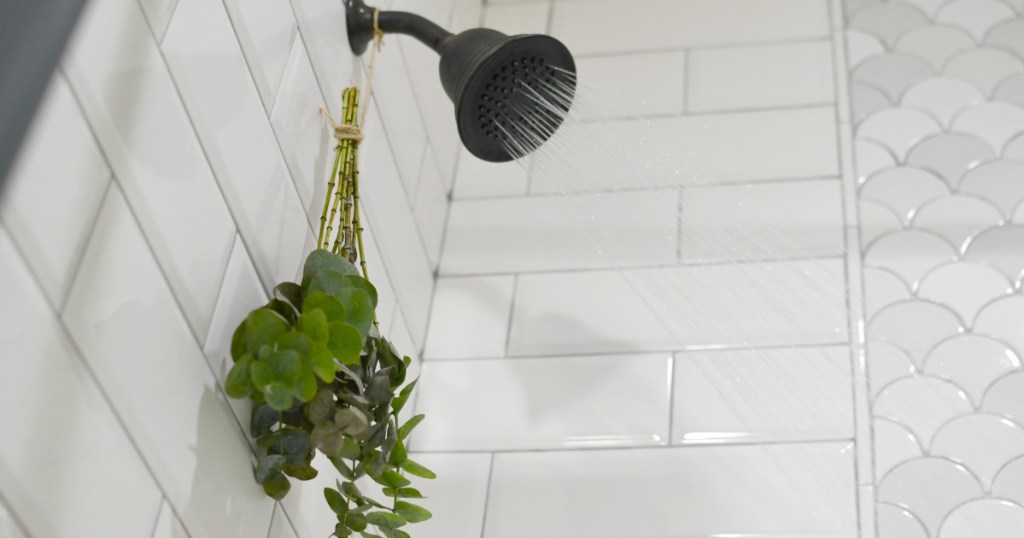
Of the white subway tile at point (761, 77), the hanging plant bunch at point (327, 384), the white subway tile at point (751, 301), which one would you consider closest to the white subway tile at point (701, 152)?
the white subway tile at point (761, 77)

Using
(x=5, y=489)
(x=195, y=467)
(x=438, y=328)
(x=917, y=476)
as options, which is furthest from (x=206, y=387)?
(x=917, y=476)

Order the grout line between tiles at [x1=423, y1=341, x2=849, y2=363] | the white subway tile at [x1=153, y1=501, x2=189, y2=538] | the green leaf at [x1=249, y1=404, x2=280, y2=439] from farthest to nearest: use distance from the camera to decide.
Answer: the grout line between tiles at [x1=423, y1=341, x2=849, y2=363]
the green leaf at [x1=249, y1=404, x2=280, y2=439]
the white subway tile at [x1=153, y1=501, x2=189, y2=538]

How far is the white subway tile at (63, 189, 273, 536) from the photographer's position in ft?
2.31

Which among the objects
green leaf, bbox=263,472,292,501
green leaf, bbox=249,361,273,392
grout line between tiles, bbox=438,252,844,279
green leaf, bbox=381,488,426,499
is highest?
grout line between tiles, bbox=438,252,844,279

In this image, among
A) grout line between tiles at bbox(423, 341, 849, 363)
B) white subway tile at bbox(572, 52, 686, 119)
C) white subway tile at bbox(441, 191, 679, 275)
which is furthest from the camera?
white subway tile at bbox(572, 52, 686, 119)

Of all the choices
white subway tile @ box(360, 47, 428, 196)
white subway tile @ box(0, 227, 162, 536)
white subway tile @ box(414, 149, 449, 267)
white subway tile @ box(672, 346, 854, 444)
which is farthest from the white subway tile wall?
white subway tile @ box(672, 346, 854, 444)

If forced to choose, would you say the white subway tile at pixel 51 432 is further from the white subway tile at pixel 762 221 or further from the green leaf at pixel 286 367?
the white subway tile at pixel 762 221

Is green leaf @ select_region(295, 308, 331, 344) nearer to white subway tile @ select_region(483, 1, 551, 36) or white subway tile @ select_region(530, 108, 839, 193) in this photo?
white subway tile @ select_region(530, 108, 839, 193)

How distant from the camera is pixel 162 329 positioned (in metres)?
0.78

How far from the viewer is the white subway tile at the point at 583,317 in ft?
4.17

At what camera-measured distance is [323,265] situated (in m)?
0.88

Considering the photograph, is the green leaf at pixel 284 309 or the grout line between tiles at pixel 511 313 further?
the grout line between tiles at pixel 511 313

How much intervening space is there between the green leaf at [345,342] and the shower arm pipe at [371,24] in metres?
0.39

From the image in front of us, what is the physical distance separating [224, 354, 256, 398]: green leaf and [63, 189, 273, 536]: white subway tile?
1.3 inches
